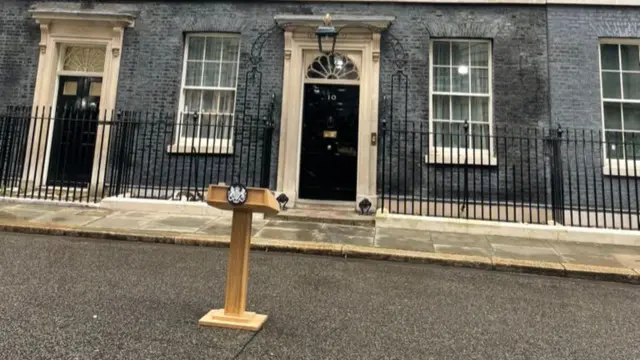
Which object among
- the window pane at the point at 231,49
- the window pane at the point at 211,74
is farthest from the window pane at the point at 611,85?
the window pane at the point at 211,74

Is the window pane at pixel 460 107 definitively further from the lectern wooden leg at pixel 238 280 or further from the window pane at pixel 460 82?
the lectern wooden leg at pixel 238 280

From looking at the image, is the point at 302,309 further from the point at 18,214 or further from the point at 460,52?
the point at 460,52

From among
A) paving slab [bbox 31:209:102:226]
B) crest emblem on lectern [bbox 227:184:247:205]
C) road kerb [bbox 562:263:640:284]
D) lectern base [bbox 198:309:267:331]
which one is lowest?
lectern base [bbox 198:309:267:331]

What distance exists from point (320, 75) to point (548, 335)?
6.91m

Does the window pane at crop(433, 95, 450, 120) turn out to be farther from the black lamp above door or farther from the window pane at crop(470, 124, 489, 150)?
the black lamp above door

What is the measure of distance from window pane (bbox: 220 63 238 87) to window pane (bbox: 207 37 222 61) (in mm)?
275

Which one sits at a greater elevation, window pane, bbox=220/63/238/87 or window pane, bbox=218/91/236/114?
window pane, bbox=220/63/238/87

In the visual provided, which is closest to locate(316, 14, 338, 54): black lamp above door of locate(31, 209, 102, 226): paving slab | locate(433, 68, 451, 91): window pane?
locate(433, 68, 451, 91): window pane

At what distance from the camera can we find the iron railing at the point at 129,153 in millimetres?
8281

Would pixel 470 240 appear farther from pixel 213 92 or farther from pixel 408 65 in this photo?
pixel 213 92

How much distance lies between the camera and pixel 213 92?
8.94m

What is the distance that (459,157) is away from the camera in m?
7.97

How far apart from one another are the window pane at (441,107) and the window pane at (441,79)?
0.20 m

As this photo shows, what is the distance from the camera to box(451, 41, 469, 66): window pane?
28.1 ft
